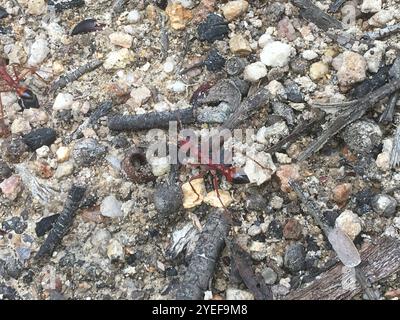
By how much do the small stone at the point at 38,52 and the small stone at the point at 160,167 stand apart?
82cm

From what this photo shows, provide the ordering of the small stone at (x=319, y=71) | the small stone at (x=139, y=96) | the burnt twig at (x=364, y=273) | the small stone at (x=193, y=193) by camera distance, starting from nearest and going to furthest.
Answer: the burnt twig at (x=364, y=273), the small stone at (x=193, y=193), the small stone at (x=319, y=71), the small stone at (x=139, y=96)

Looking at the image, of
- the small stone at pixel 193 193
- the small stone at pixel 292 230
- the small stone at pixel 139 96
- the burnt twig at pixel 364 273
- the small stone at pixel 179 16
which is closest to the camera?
the burnt twig at pixel 364 273

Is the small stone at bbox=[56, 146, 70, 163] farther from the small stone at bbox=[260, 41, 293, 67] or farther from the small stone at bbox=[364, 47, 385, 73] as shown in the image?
the small stone at bbox=[364, 47, 385, 73]

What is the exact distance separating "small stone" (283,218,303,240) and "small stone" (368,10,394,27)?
37.6 inches

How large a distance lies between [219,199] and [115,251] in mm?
452

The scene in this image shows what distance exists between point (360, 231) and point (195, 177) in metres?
0.67

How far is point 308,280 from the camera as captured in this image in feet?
6.76

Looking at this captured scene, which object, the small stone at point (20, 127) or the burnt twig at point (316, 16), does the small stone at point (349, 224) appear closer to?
the burnt twig at point (316, 16)

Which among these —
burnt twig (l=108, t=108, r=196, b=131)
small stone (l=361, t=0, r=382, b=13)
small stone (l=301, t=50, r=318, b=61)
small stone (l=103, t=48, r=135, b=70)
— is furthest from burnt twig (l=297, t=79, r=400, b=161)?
small stone (l=103, t=48, r=135, b=70)

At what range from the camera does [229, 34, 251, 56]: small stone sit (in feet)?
8.05

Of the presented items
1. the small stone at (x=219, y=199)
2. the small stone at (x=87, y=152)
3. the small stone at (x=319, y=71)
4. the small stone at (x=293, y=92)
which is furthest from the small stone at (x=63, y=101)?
the small stone at (x=319, y=71)

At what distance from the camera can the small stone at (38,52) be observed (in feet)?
8.71

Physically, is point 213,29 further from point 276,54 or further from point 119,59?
point 119,59
